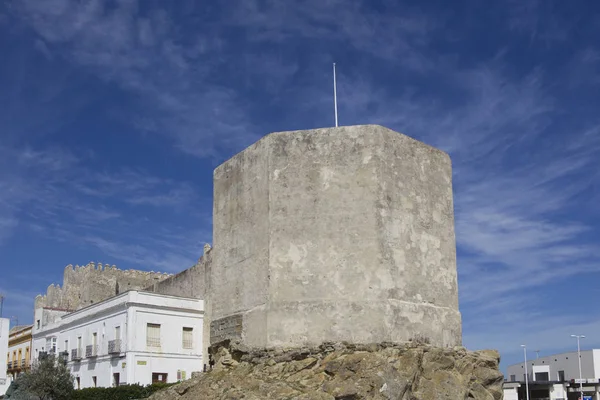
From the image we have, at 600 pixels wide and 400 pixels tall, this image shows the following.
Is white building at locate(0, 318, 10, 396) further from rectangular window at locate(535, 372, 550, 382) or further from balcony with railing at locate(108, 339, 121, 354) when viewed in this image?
rectangular window at locate(535, 372, 550, 382)

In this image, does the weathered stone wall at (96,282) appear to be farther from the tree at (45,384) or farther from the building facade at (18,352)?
the tree at (45,384)

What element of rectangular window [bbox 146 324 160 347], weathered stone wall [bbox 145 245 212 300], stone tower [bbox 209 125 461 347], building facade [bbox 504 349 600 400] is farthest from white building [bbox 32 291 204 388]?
building facade [bbox 504 349 600 400]

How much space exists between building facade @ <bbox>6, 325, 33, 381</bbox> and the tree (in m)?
16.8

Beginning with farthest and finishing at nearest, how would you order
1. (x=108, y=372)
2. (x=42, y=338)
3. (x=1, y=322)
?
(x=1, y=322), (x=42, y=338), (x=108, y=372)

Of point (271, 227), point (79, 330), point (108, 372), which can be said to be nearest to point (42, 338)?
point (79, 330)

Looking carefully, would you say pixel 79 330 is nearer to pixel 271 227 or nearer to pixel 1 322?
pixel 1 322

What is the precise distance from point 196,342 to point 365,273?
1012 inches

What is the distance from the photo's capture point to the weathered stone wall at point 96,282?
145 feet

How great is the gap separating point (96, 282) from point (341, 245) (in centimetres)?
3749

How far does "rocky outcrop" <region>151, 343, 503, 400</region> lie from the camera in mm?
8602

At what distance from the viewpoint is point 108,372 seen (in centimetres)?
3256

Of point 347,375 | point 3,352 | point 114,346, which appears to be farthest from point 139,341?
point 347,375

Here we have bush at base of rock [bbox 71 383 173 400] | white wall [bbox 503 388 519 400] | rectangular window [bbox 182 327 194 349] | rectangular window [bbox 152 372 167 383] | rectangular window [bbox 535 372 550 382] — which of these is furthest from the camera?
rectangular window [bbox 535 372 550 382]

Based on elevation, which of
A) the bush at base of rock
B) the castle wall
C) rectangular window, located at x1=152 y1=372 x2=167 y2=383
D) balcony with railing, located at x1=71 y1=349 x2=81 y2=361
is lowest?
the bush at base of rock
